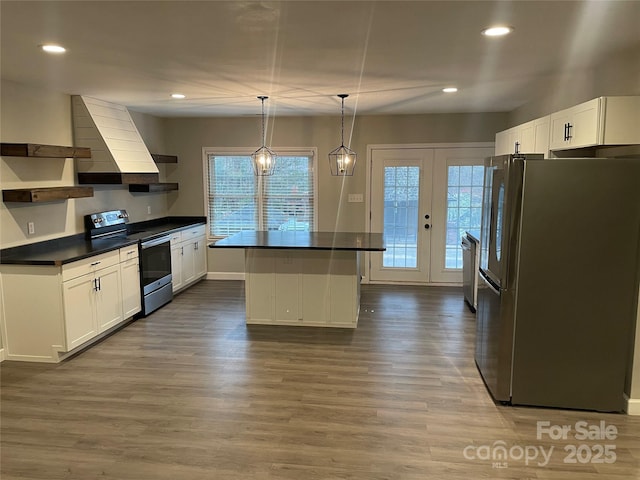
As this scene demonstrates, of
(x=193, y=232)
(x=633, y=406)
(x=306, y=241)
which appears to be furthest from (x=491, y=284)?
(x=193, y=232)

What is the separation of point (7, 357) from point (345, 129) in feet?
16.1

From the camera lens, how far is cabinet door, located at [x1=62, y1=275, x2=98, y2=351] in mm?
3992

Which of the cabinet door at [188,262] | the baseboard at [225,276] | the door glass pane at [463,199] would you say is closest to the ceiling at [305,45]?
the door glass pane at [463,199]

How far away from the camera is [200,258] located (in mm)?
7023

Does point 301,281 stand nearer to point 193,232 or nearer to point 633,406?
point 193,232

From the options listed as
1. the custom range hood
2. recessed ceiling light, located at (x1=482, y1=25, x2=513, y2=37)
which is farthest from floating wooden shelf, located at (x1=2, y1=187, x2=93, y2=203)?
recessed ceiling light, located at (x1=482, y1=25, x2=513, y2=37)

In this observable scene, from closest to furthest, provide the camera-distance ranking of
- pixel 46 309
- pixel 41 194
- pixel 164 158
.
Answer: pixel 46 309
pixel 41 194
pixel 164 158

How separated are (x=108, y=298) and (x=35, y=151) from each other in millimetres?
1524

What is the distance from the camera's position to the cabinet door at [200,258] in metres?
6.86

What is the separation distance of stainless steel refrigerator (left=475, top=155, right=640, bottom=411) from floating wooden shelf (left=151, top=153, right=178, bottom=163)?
472 centimetres

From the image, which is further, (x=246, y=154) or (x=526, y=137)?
(x=246, y=154)

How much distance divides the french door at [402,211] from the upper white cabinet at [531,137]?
5.33ft

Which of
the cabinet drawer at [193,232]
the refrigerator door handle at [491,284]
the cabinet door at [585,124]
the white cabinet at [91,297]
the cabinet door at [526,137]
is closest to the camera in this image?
the cabinet door at [585,124]

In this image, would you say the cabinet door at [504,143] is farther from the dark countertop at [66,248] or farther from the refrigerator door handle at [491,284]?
the dark countertop at [66,248]
